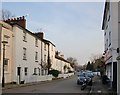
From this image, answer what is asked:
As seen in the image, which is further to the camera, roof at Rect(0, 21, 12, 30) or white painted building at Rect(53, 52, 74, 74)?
white painted building at Rect(53, 52, 74, 74)

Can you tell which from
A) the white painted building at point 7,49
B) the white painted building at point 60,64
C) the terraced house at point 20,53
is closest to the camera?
the white painted building at point 7,49

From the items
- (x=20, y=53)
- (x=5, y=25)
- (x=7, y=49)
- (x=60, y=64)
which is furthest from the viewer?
(x=60, y=64)

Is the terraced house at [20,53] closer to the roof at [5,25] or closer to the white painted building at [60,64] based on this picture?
the roof at [5,25]

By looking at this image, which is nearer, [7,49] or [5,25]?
[5,25]

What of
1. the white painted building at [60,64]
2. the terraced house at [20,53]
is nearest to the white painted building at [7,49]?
the terraced house at [20,53]

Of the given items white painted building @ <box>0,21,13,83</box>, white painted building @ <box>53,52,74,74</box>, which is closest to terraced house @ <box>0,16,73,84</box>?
white painted building @ <box>0,21,13,83</box>

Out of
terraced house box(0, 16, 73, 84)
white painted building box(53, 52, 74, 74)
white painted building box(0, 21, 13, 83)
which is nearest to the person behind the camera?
white painted building box(0, 21, 13, 83)

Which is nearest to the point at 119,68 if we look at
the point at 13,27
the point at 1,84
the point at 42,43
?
the point at 1,84

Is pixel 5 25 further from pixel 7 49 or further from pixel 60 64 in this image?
pixel 60 64

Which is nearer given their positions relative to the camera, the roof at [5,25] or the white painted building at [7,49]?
the white painted building at [7,49]

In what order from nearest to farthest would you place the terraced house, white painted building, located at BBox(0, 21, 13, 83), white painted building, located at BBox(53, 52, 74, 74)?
white painted building, located at BBox(0, 21, 13, 83)
the terraced house
white painted building, located at BBox(53, 52, 74, 74)

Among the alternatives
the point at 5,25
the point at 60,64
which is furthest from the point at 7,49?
the point at 60,64

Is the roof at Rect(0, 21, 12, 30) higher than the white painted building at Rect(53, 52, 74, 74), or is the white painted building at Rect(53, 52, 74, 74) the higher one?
the roof at Rect(0, 21, 12, 30)

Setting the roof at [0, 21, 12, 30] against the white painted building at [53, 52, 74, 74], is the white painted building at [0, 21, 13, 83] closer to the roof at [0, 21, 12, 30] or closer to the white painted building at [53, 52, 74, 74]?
the roof at [0, 21, 12, 30]
